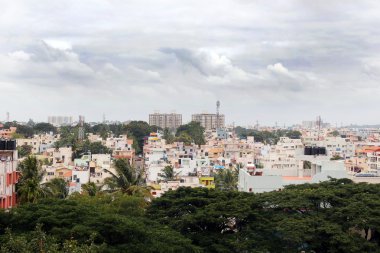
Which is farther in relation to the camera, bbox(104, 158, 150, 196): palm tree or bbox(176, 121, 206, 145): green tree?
bbox(176, 121, 206, 145): green tree

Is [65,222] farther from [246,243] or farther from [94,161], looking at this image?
[94,161]

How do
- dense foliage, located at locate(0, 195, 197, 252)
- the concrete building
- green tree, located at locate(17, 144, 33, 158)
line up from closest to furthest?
dense foliage, located at locate(0, 195, 197, 252)
the concrete building
green tree, located at locate(17, 144, 33, 158)

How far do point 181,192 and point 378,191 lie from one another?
1004cm

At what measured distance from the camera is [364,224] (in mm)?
26109

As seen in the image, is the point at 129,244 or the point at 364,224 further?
the point at 364,224

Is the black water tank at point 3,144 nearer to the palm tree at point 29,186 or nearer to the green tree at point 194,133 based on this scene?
the palm tree at point 29,186

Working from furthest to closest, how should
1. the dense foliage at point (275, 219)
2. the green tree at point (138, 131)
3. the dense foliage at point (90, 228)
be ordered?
the green tree at point (138, 131), the dense foliage at point (275, 219), the dense foliage at point (90, 228)

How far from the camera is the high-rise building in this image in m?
28.6

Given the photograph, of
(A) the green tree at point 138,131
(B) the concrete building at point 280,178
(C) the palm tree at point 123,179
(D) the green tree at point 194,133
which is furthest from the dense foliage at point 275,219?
(D) the green tree at point 194,133

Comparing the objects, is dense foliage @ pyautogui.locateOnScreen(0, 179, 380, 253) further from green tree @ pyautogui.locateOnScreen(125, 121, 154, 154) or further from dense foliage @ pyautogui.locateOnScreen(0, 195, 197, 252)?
green tree @ pyautogui.locateOnScreen(125, 121, 154, 154)

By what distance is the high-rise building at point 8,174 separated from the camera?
93.9ft

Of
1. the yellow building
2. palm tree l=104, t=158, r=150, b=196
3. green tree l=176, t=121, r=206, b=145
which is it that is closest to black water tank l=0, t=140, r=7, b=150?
palm tree l=104, t=158, r=150, b=196

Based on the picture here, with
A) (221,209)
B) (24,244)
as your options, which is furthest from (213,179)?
(24,244)

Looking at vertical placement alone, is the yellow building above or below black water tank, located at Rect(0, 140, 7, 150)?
below
